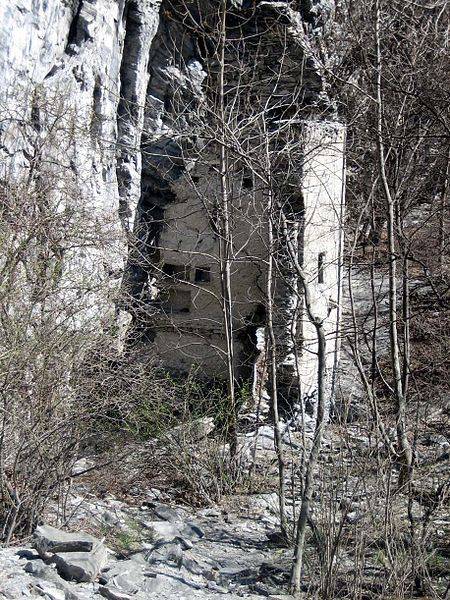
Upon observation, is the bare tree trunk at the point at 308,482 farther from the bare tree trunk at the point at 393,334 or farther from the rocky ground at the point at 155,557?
the bare tree trunk at the point at 393,334

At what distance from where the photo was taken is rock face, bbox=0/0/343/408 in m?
10.1

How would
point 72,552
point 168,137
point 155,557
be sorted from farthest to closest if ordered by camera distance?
1. point 168,137
2. point 155,557
3. point 72,552

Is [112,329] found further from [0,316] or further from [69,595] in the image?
[69,595]

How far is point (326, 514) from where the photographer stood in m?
5.85

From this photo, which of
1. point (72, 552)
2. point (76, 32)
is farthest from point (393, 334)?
point (76, 32)

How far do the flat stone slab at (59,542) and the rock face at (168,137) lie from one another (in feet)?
12.7

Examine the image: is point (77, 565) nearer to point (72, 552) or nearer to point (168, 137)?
point (72, 552)

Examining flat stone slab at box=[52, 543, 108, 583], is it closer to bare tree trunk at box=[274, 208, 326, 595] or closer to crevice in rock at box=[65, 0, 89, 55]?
bare tree trunk at box=[274, 208, 326, 595]

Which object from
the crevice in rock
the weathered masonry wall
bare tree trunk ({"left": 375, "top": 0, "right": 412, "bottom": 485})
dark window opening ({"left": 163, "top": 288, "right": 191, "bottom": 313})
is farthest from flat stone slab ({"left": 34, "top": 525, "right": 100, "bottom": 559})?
the crevice in rock

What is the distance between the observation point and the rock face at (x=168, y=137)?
1008cm

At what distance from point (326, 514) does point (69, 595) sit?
187 cm

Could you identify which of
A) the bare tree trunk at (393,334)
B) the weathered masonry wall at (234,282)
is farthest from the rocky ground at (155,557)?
the weathered masonry wall at (234,282)

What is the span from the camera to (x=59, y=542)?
19.6 feet

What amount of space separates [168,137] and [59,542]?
6254 millimetres
